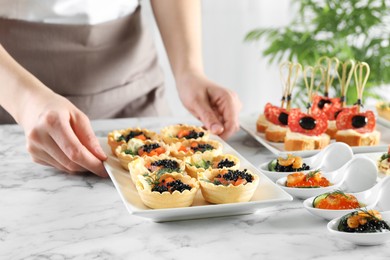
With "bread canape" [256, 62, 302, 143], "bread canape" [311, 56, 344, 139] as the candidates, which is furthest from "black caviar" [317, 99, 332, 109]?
"bread canape" [256, 62, 302, 143]

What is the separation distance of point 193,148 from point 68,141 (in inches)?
15.4

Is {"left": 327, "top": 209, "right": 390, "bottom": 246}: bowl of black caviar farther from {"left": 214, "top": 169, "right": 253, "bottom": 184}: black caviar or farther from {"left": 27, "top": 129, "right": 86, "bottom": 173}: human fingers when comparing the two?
{"left": 27, "top": 129, "right": 86, "bottom": 173}: human fingers

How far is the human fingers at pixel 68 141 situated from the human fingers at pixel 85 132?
0.03m

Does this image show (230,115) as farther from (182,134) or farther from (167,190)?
(167,190)

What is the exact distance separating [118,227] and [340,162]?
0.68 metres

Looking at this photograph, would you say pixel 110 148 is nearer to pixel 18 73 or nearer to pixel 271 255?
pixel 18 73

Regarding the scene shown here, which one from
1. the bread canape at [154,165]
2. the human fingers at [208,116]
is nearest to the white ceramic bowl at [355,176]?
the bread canape at [154,165]

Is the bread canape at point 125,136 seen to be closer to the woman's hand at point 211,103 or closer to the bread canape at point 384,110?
the woman's hand at point 211,103

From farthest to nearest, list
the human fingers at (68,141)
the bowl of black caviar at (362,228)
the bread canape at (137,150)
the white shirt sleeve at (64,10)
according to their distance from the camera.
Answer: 1. the white shirt sleeve at (64,10)
2. the bread canape at (137,150)
3. the human fingers at (68,141)
4. the bowl of black caviar at (362,228)

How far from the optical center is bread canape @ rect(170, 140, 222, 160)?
6.73ft

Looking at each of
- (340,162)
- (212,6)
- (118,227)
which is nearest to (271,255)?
(118,227)

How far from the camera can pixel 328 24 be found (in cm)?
443

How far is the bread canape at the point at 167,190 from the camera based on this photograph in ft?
5.42

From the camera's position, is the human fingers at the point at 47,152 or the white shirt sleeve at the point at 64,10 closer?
the human fingers at the point at 47,152
